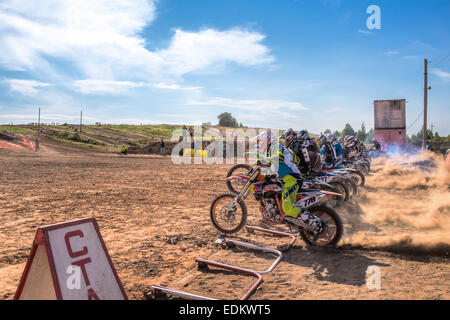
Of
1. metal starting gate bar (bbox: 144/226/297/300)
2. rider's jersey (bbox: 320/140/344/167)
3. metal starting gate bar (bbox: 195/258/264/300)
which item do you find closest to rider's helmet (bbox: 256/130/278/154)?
metal starting gate bar (bbox: 144/226/297/300)

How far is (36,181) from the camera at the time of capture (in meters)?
13.0

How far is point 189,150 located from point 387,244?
29498 millimetres

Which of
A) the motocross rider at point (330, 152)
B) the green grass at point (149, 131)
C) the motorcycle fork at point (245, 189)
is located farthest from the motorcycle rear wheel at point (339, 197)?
the green grass at point (149, 131)

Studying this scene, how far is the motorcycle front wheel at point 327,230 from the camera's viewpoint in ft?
17.1

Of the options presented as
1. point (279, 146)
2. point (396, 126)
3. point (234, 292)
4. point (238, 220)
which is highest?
point (396, 126)

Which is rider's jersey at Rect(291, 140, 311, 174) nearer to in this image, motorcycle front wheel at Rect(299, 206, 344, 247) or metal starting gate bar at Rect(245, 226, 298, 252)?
metal starting gate bar at Rect(245, 226, 298, 252)

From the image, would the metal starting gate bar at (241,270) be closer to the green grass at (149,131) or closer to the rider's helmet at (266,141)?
the rider's helmet at (266,141)

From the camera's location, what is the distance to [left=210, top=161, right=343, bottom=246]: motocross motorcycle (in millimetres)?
5293

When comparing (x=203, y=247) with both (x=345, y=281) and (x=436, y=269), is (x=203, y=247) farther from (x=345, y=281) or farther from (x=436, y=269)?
(x=436, y=269)

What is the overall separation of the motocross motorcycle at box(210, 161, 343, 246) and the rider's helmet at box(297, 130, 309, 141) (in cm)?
241

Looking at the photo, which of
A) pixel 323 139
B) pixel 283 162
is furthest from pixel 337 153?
pixel 283 162

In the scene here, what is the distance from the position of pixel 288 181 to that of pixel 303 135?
8.98 ft

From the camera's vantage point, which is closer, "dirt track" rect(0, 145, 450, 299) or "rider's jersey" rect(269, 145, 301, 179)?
"dirt track" rect(0, 145, 450, 299)
